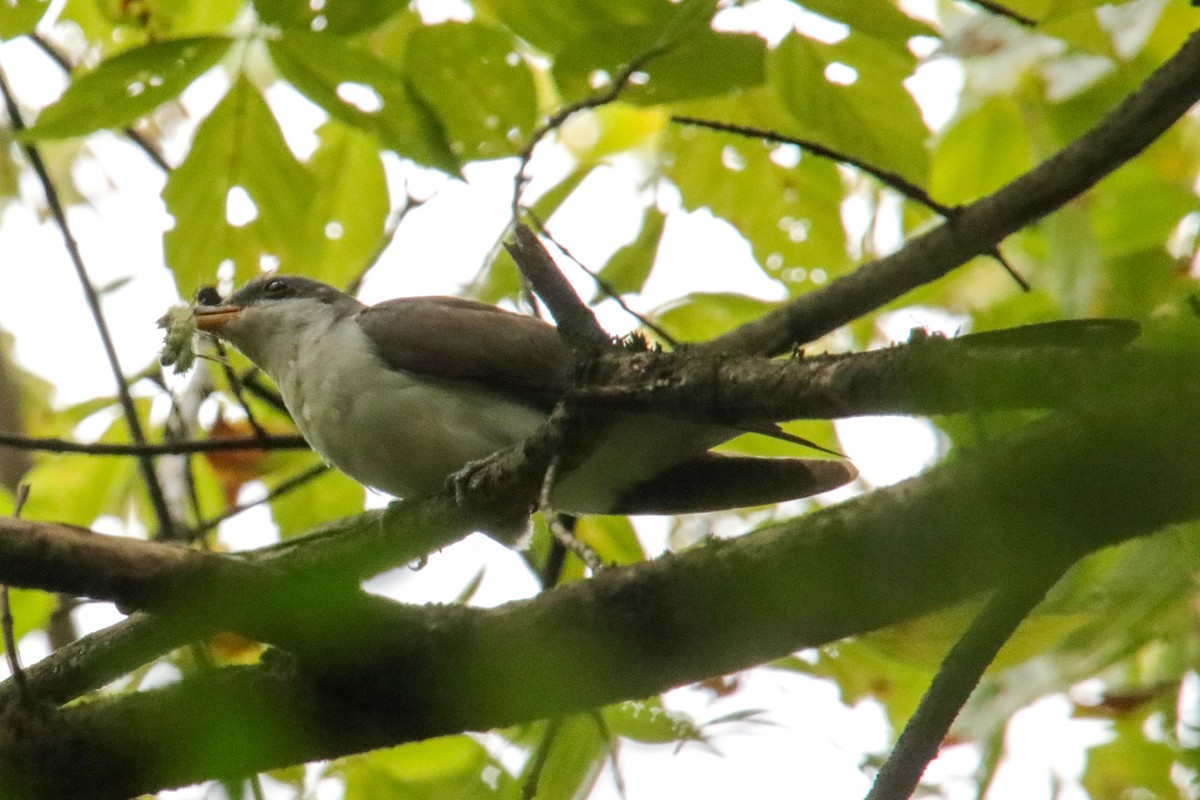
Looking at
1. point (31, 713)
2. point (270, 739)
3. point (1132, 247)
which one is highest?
point (1132, 247)

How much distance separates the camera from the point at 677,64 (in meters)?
3.42

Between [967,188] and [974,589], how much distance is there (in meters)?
2.47

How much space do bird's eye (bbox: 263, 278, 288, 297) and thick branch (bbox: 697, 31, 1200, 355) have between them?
2.31 m

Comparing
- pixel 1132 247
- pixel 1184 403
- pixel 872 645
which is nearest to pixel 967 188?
pixel 1132 247

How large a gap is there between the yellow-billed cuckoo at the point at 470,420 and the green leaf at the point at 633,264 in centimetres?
30

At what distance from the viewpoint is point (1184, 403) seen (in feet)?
5.17

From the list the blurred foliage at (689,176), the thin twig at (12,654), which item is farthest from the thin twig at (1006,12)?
the thin twig at (12,654)

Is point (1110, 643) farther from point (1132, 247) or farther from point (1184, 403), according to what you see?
point (1184, 403)

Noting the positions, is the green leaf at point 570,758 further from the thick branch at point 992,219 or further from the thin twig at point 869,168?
the thin twig at point 869,168

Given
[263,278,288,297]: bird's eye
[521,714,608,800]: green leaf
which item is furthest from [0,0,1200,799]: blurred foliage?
[263,278,288,297]: bird's eye

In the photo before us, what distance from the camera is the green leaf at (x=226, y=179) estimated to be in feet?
12.3

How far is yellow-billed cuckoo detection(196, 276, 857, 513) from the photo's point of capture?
4.46 m

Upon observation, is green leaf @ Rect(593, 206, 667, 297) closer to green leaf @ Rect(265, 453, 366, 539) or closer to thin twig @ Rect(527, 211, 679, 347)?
thin twig @ Rect(527, 211, 679, 347)

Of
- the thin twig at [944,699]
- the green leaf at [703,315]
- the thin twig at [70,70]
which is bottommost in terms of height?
the thin twig at [944,699]
